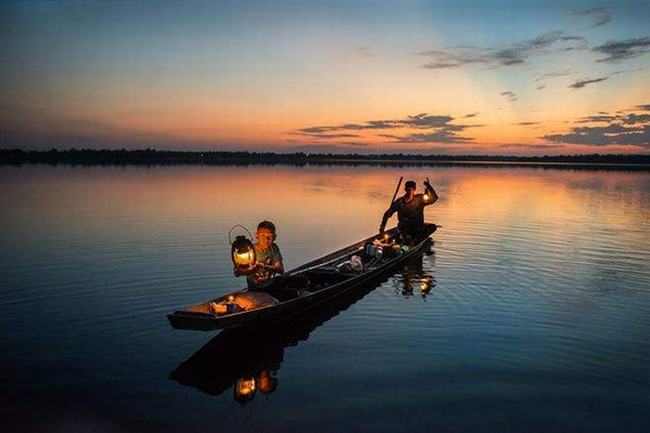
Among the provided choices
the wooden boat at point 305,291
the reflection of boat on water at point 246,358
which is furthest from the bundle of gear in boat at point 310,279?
the reflection of boat on water at point 246,358

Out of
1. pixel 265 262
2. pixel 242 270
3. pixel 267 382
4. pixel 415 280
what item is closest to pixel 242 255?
pixel 242 270

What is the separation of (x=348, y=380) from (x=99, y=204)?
2797cm

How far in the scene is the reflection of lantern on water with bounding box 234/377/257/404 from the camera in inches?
317

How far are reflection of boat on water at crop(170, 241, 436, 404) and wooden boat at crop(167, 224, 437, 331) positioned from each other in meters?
0.33

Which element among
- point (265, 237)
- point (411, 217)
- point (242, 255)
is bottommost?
point (411, 217)

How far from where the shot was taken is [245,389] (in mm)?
8391

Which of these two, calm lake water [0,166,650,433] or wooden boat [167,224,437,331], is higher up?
wooden boat [167,224,437,331]

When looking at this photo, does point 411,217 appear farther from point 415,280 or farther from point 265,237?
point 265,237

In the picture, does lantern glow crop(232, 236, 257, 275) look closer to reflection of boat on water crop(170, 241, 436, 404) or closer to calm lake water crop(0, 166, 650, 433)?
reflection of boat on water crop(170, 241, 436, 404)

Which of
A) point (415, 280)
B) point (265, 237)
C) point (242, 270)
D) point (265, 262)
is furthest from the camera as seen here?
point (415, 280)

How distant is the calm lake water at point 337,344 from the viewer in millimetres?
7473

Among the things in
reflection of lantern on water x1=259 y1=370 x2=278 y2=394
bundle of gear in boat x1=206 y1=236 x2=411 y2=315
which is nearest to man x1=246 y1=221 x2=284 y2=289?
bundle of gear in boat x1=206 y1=236 x2=411 y2=315

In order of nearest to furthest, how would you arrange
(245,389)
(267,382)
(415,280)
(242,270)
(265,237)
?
(245,389)
(267,382)
(242,270)
(265,237)
(415,280)

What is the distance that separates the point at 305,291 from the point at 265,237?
6.64ft
